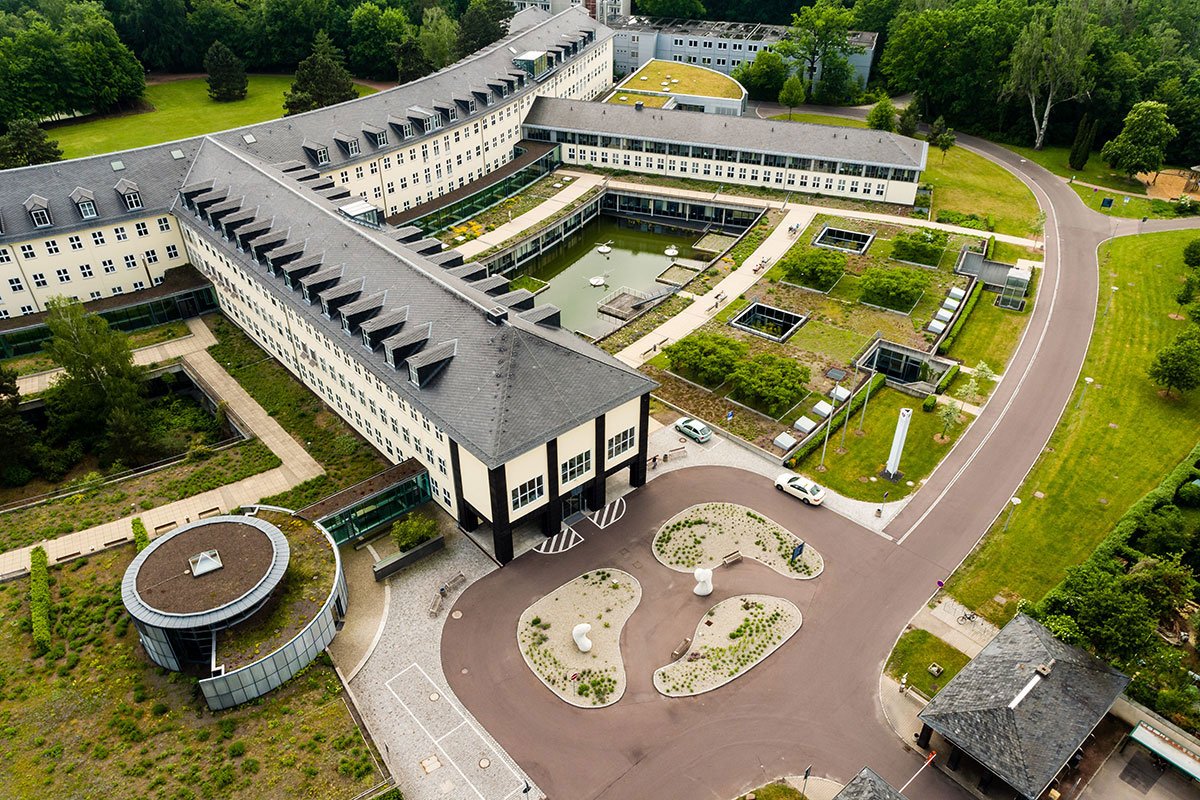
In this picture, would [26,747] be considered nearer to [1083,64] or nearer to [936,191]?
[936,191]

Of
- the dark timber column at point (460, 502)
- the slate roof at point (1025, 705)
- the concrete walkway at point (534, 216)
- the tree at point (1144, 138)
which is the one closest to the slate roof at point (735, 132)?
the concrete walkway at point (534, 216)

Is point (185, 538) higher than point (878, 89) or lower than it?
lower

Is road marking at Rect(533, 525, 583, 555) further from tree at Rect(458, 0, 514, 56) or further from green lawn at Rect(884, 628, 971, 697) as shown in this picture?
tree at Rect(458, 0, 514, 56)

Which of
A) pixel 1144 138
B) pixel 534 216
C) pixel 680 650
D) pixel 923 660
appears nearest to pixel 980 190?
pixel 1144 138

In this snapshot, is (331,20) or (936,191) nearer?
(936,191)

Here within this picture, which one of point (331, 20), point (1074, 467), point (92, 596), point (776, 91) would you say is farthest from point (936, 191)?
point (331, 20)
